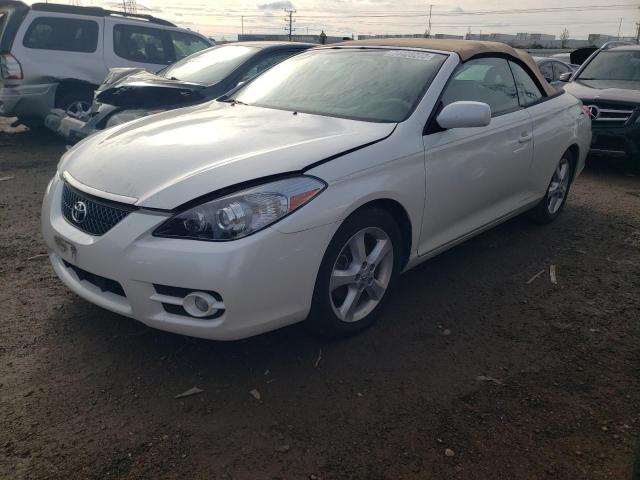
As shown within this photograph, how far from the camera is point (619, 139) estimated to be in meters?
7.50

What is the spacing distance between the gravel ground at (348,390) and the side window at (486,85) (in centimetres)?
130

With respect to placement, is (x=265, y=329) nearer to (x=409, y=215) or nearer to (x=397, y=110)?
(x=409, y=215)

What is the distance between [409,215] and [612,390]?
1388 mm

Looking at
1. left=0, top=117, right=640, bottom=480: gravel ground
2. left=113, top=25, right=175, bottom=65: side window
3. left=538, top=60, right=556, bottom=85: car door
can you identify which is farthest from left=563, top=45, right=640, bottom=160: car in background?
left=113, top=25, right=175, bottom=65: side window

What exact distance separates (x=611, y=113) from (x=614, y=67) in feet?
5.78

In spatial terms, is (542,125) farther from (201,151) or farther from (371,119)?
(201,151)

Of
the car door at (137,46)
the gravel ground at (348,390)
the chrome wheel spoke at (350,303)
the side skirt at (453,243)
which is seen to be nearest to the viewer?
the gravel ground at (348,390)

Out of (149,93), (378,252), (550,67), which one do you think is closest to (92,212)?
(378,252)

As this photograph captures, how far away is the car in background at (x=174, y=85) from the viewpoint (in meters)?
5.54

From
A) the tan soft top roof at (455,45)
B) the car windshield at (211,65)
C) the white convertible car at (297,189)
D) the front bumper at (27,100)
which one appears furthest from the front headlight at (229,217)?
the front bumper at (27,100)

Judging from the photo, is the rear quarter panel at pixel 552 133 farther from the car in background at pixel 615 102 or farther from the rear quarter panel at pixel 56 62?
the rear quarter panel at pixel 56 62

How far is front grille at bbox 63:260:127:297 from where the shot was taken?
9.00 ft

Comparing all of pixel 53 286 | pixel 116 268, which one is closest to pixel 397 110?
pixel 116 268

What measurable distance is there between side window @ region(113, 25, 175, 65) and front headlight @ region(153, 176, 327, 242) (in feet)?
23.1
